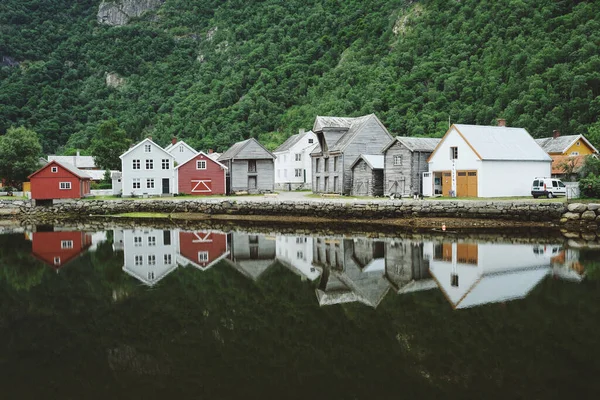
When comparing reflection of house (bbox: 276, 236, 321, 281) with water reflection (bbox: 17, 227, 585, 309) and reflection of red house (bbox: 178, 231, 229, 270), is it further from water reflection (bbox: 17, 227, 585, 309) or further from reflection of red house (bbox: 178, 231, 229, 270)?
reflection of red house (bbox: 178, 231, 229, 270)

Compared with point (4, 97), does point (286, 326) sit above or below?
below

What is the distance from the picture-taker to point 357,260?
21.8m

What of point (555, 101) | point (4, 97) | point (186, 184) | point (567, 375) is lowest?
point (567, 375)

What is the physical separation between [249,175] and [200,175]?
202 inches

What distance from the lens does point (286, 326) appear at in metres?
12.6

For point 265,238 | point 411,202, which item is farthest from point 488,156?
point 265,238

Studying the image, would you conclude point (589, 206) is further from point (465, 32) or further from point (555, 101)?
point (465, 32)

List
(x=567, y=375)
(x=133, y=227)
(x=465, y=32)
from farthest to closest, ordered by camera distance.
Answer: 1. (x=465, y=32)
2. (x=133, y=227)
3. (x=567, y=375)

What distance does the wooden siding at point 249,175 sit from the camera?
58.3 m

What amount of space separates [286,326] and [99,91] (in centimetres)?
15431

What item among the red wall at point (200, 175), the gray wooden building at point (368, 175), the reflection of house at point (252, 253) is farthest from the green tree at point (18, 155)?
the reflection of house at point (252, 253)

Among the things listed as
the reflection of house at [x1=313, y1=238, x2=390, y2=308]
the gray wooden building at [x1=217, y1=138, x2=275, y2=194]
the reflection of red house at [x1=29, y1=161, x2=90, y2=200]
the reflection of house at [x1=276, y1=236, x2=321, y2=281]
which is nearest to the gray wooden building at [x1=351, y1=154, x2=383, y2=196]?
the gray wooden building at [x1=217, y1=138, x2=275, y2=194]

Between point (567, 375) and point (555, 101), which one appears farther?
point (555, 101)

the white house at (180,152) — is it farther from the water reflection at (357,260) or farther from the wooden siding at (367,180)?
the water reflection at (357,260)
